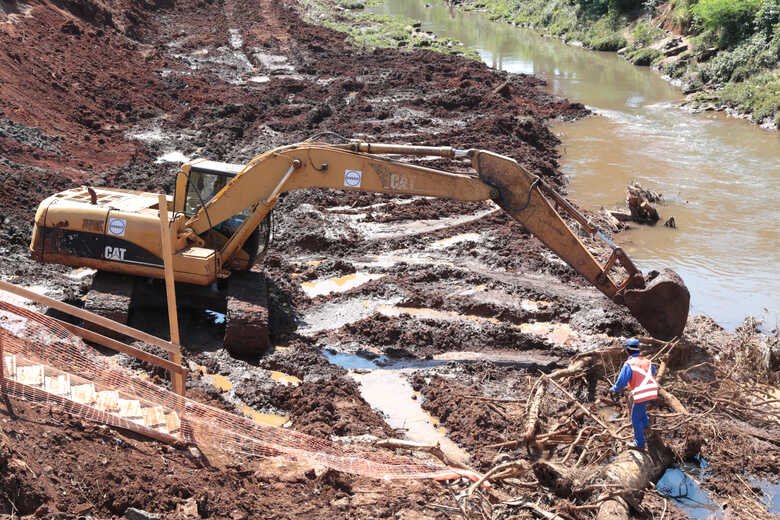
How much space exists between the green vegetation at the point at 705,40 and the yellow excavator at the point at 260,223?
17342 millimetres

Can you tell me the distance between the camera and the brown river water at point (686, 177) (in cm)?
1378

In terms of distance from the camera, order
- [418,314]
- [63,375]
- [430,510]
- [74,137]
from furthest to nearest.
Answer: [74,137]
[418,314]
[63,375]
[430,510]

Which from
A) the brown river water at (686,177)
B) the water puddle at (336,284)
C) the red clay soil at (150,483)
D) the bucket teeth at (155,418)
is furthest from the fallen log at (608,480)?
the water puddle at (336,284)

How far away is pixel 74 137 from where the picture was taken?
62.2 feet

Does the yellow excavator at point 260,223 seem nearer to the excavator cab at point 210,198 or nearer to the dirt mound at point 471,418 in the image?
the excavator cab at point 210,198

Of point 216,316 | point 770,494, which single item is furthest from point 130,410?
point 770,494

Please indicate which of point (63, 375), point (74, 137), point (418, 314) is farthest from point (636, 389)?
point (74, 137)

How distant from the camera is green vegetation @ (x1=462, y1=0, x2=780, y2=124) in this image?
2667 centimetres

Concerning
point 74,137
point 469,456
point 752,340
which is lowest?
point 469,456

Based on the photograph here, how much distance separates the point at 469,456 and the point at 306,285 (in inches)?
219

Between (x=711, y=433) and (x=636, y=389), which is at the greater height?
(x=636, y=389)

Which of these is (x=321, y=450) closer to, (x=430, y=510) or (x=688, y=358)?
(x=430, y=510)

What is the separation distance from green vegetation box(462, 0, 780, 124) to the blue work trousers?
65.2ft

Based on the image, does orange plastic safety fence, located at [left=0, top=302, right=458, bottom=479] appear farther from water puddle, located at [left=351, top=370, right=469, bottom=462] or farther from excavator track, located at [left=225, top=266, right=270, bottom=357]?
excavator track, located at [left=225, top=266, right=270, bottom=357]
